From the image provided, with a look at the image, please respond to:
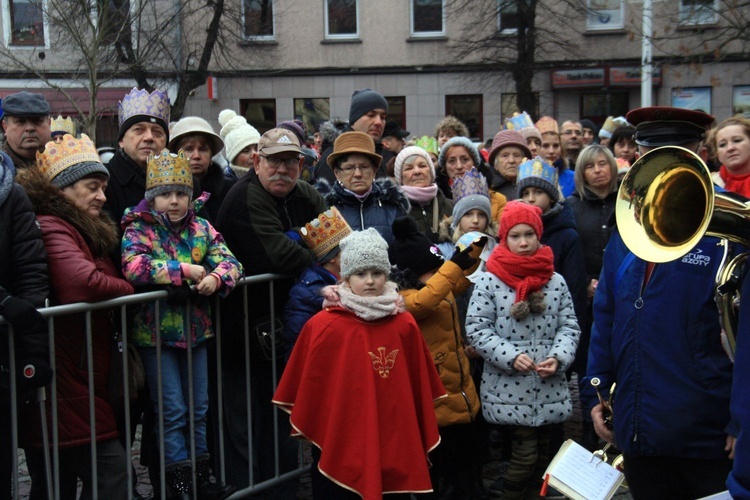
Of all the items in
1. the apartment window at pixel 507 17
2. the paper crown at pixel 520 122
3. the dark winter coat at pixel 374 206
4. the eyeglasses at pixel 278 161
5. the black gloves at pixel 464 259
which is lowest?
the black gloves at pixel 464 259

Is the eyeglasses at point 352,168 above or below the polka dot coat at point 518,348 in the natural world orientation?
above

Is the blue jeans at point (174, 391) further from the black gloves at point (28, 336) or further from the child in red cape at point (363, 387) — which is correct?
the black gloves at point (28, 336)

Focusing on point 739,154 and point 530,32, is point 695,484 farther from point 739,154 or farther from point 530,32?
point 530,32

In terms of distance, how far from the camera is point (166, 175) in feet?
15.3

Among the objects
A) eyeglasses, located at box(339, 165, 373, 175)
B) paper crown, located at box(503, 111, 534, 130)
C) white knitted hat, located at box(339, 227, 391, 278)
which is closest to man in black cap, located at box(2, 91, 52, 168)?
eyeglasses, located at box(339, 165, 373, 175)

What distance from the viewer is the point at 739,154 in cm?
578

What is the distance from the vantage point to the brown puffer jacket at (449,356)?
513cm

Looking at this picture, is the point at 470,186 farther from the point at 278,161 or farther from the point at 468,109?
the point at 468,109

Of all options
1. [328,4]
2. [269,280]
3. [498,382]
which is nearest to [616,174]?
[498,382]

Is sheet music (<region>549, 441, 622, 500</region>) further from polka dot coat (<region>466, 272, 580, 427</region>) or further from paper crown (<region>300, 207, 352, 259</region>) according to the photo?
paper crown (<region>300, 207, 352, 259</region>)

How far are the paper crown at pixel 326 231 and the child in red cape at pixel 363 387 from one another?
0.44 meters

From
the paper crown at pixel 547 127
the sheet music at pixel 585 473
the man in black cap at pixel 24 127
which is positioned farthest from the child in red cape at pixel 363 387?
the paper crown at pixel 547 127

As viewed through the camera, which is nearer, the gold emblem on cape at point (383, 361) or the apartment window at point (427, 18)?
the gold emblem on cape at point (383, 361)

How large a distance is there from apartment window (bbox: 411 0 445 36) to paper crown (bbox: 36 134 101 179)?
26.1 m
